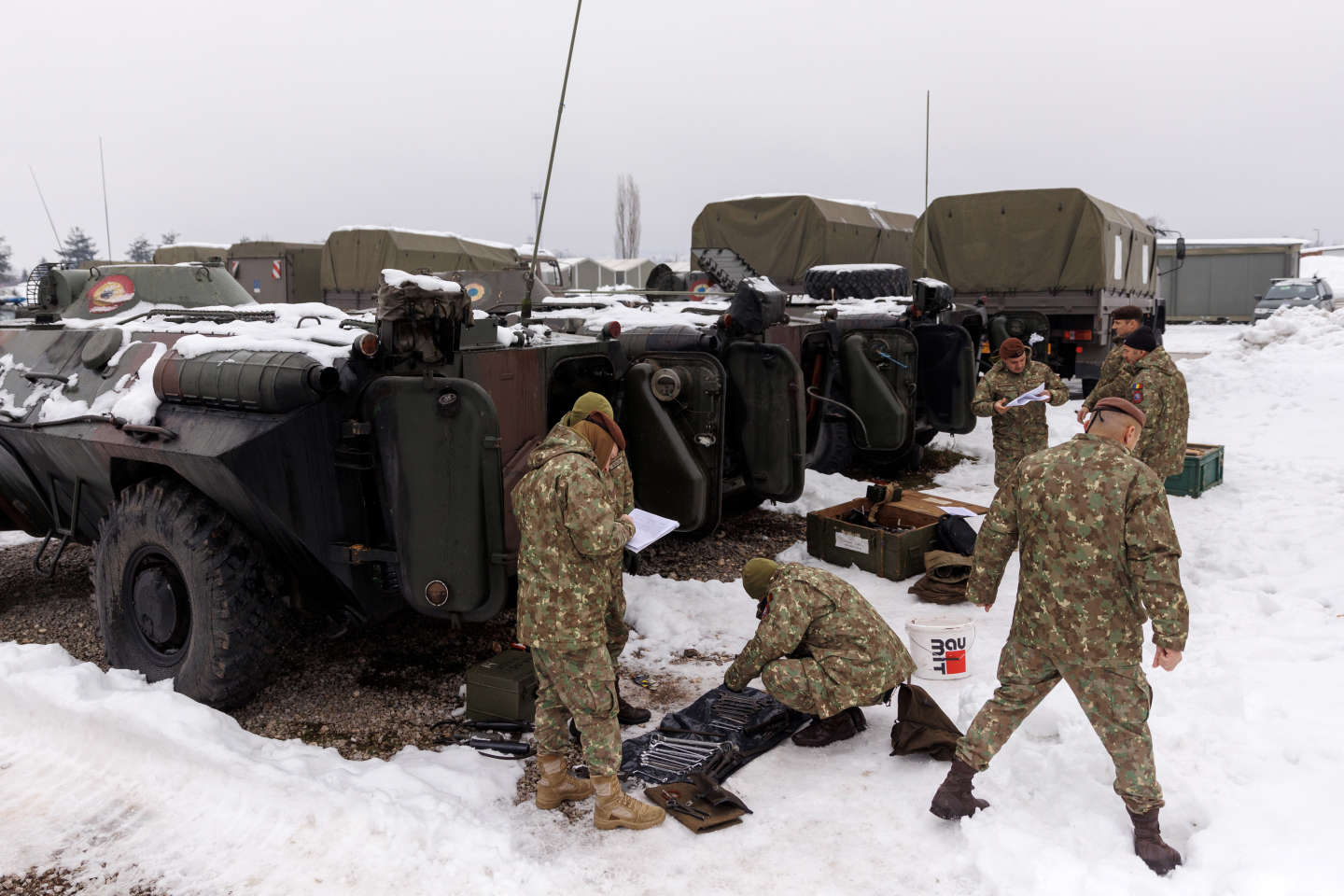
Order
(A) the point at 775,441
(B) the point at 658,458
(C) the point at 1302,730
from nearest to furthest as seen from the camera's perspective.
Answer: (C) the point at 1302,730 → (B) the point at 658,458 → (A) the point at 775,441

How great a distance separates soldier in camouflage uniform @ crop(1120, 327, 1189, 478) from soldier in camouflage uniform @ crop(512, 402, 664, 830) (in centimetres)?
391

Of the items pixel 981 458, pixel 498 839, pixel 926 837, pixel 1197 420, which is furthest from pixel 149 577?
pixel 1197 420

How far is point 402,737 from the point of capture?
4.36 m

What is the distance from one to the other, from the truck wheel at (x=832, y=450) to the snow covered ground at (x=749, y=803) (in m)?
4.24

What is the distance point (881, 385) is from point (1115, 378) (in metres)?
2.24

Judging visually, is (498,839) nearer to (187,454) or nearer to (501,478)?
(501,478)

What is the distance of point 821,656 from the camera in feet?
13.7

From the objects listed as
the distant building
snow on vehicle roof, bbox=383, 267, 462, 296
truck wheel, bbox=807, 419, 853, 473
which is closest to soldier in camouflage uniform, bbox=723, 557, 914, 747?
snow on vehicle roof, bbox=383, 267, 462, 296

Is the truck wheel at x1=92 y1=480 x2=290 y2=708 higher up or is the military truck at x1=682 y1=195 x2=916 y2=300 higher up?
the military truck at x1=682 y1=195 x2=916 y2=300

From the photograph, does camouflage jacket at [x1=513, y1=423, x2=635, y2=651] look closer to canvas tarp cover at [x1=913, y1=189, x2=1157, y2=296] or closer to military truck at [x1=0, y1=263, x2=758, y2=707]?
military truck at [x1=0, y1=263, x2=758, y2=707]

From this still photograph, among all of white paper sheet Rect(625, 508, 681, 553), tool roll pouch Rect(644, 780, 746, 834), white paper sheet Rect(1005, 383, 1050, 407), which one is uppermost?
white paper sheet Rect(1005, 383, 1050, 407)

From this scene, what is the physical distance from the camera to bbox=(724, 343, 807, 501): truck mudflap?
645 cm

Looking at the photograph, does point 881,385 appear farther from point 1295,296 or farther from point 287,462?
point 1295,296

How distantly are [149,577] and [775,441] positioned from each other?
3.66 metres
